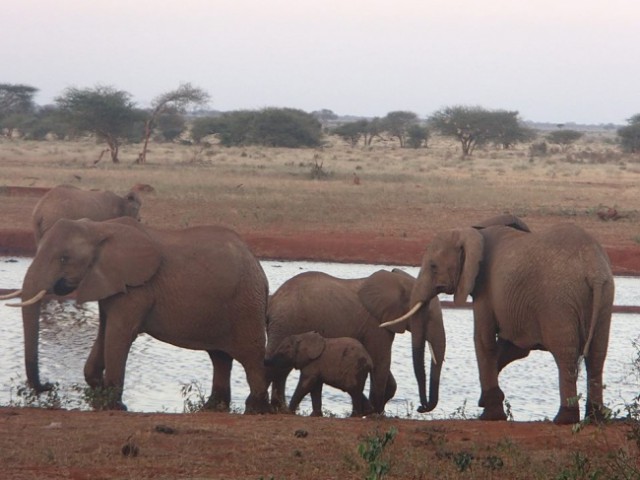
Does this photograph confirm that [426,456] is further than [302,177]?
No

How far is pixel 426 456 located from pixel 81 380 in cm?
506

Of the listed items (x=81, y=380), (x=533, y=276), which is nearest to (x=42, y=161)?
(x=81, y=380)

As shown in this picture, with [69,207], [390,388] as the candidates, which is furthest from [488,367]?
[69,207]

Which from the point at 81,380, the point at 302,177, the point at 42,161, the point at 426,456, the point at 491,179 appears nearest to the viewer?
the point at 426,456

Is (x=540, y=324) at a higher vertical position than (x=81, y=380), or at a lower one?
higher

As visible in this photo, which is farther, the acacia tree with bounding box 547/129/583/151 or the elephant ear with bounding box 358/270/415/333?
the acacia tree with bounding box 547/129/583/151

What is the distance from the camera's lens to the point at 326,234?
22375 mm

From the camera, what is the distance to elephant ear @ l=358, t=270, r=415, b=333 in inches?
407

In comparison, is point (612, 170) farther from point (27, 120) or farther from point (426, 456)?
point (426, 456)

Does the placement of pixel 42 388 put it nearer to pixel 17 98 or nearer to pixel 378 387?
pixel 378 387

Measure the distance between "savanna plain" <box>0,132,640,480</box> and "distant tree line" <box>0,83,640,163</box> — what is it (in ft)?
4.29

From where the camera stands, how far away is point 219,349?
9.70 metres

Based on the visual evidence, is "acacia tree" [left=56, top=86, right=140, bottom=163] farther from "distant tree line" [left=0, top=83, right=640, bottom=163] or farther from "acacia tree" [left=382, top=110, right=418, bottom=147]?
"acacia tree" [left=382, top=110, right=418, bottom=147]

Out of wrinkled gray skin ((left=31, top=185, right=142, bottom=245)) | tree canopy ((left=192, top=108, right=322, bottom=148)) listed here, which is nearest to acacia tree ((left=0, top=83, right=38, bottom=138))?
tree canopy ((left=192, top=108, right=322, bottom=148))
